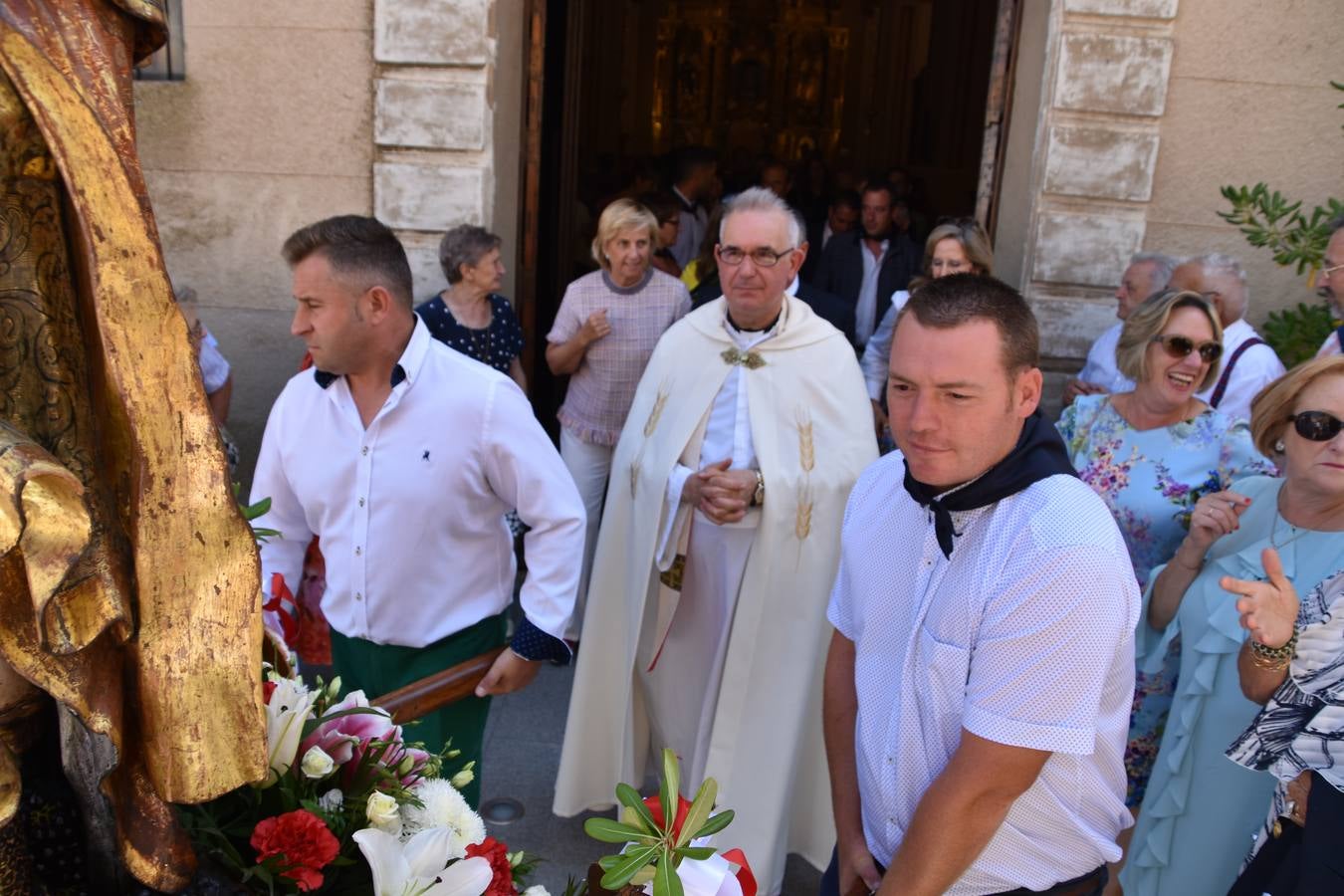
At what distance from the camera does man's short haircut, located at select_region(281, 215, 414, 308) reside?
2721mm

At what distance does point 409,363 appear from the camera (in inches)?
114

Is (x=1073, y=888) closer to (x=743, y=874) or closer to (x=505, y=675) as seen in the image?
(x=743, y=874)

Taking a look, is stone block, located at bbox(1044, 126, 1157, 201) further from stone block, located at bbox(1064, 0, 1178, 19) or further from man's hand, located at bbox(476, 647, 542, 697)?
man's hand, located at bbox(476, 647, 542, 697)

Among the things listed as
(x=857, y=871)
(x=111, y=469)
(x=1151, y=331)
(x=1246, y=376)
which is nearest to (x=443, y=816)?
(x=111, y=469)

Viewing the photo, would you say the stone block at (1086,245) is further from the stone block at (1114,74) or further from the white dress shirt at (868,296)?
the white dress shirt at (868,296)

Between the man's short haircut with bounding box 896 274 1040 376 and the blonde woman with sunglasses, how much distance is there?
67.8 inches

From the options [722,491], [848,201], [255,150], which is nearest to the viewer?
[722,491]

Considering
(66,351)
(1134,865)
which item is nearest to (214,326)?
(1134,865)

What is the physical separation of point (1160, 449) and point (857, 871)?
77.5 inches

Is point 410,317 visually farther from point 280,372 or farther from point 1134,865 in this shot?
point 280,372

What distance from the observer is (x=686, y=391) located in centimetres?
388

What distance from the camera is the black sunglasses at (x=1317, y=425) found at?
275cm

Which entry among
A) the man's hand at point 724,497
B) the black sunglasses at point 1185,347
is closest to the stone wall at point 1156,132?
the black sunglasses at point 1185,347

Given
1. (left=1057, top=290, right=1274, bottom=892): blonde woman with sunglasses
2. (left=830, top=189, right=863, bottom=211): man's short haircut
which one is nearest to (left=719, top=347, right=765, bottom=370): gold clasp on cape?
(left=1057, top=290, right=1274, bottom=892): blonde woman with sunglasses
